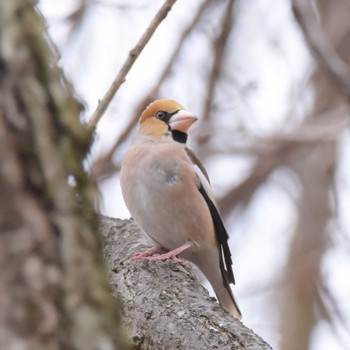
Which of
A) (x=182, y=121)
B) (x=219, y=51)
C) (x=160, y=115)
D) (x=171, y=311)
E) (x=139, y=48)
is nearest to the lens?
(x=171, y=311)

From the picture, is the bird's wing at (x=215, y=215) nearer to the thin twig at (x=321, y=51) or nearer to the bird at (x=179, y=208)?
the bird at (x=179, y=208)

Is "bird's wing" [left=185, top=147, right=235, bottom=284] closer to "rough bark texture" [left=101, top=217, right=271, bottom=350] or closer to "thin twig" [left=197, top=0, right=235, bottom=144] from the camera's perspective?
"rough bark texture" [left=101, top=217, right=271, bottom=350]

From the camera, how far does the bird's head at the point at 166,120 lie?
4.89 meters

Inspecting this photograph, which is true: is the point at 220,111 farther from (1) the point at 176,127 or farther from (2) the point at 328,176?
(1) the point at 176,127

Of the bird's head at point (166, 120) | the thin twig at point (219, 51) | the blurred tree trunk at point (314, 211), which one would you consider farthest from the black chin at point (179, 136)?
the thin twig at point (219, 51)

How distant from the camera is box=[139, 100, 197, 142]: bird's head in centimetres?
489

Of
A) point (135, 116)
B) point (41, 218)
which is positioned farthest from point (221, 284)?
point (41, 218)

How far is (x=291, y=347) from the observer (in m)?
6.63

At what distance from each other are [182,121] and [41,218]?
151 inches

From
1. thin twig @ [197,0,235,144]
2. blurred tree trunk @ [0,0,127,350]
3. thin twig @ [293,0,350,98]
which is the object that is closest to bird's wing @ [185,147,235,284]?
thin twig @ [197,0,235,144]

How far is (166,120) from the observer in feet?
16.3

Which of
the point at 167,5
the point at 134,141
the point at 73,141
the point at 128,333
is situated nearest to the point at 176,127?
the point at 134,141

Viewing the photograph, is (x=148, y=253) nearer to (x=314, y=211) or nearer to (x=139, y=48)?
(x=139, y=48)

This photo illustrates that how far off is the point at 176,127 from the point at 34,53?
3780mm
